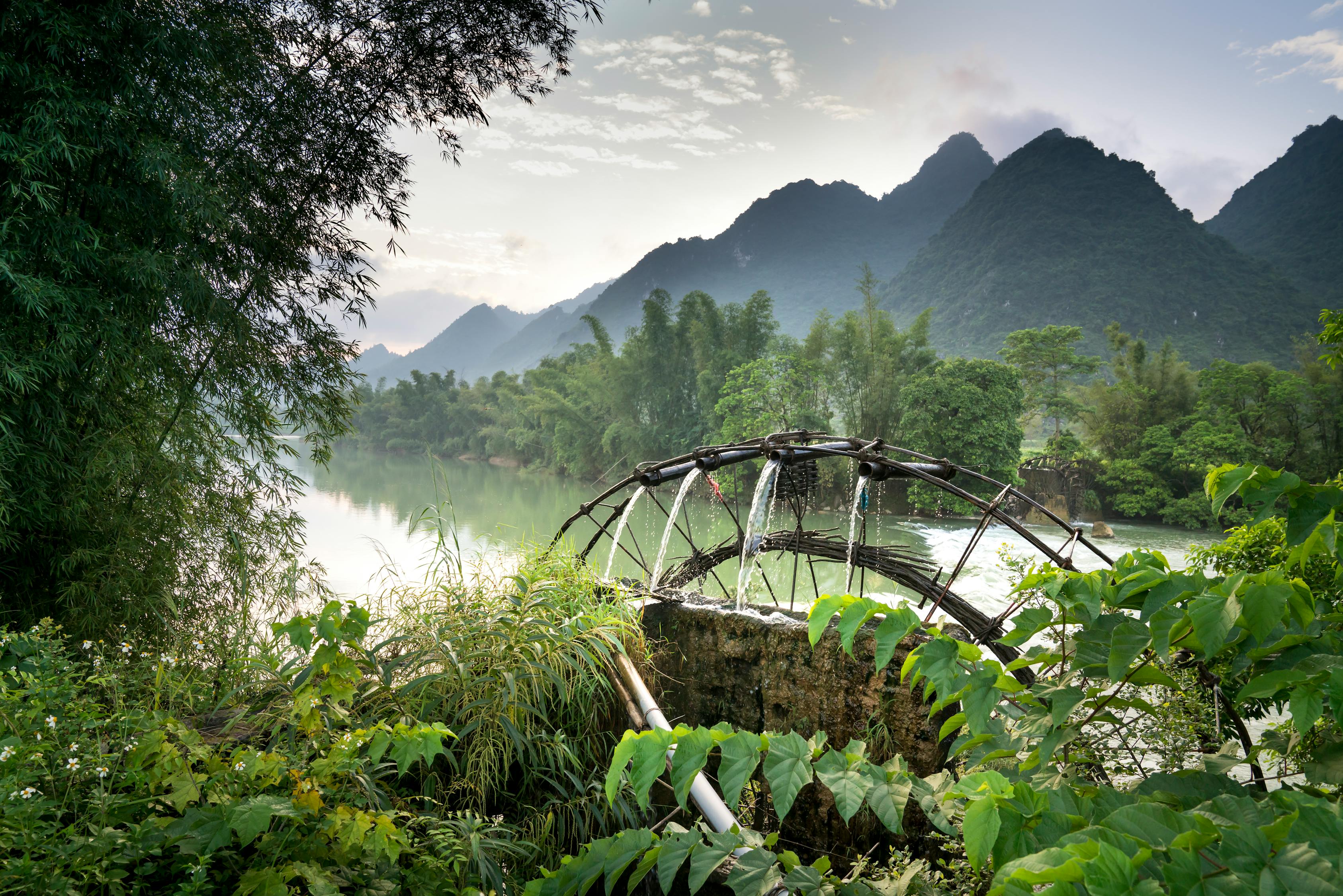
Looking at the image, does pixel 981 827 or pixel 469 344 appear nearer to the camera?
pixel 981 827

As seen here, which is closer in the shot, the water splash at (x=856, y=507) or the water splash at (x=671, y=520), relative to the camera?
the water splash at (x=856, y=507)

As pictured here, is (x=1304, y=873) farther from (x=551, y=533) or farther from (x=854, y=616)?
(x=551, y=533)

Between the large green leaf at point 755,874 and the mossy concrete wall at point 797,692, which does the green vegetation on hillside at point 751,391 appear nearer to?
the mossy concrete wall at point 797,692

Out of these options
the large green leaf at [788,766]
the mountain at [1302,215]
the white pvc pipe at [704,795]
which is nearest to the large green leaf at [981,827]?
the large green leaf at [788,766]

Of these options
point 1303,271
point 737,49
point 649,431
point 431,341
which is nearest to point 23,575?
point 737,49

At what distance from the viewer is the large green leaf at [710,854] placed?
0.72m

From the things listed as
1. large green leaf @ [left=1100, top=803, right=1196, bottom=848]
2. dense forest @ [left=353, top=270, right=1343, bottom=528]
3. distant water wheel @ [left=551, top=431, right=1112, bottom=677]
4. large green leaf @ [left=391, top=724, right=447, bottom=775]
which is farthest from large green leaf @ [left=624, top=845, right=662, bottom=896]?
dense forest @ [left=353, top=270, right=1343, bottom=528]

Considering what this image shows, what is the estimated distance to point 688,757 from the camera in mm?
765

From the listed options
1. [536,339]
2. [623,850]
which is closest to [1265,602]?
[623,850]

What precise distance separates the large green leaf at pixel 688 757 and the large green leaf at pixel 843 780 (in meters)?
0.14

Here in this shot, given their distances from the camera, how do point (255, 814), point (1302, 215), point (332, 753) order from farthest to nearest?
point (1302, 215), point (332, 753), point (255, 814)

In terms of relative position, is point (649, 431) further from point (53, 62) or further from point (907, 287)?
point (907, 287)

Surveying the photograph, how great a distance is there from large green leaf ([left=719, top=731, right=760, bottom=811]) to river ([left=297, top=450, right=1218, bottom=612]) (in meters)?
1.80

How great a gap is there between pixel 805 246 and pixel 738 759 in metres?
61.4
